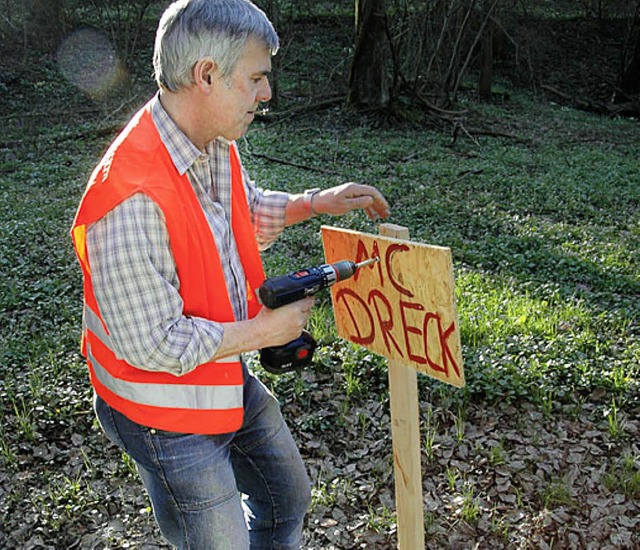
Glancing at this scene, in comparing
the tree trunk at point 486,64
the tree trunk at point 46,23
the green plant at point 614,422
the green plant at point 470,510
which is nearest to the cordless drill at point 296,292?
the green plant at point 470,510

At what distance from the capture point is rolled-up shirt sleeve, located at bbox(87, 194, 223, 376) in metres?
1.63

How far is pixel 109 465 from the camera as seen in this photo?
3375 mm

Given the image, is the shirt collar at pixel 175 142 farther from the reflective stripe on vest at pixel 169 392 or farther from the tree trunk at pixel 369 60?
the tree trunk at pixel 369 60

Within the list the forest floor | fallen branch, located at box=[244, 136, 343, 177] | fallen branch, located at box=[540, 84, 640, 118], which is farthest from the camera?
fallen branch, located at box=[540, 84, 640, 118]

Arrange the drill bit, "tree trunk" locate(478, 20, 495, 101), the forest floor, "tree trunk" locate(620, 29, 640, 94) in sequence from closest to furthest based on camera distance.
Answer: the drill bit
the forest floor
"tree trunk" locate(478, 20, 495, 101)
"tree trunk" locate(620, 29, 640, 94)

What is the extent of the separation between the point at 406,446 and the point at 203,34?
4.59 feet

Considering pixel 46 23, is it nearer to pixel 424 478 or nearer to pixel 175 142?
pixel 424 478

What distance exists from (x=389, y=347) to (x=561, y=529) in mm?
1402

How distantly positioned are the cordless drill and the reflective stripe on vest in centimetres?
16

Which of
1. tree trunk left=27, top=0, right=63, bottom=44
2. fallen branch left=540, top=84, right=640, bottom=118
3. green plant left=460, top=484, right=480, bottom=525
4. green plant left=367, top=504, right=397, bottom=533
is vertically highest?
tree trunk left=27, top=0, right=63, bottom=44

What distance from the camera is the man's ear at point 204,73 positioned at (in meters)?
1.73

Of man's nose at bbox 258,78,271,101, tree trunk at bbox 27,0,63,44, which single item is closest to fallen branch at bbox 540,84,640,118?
tree trunk at bbox 27,0,63,44

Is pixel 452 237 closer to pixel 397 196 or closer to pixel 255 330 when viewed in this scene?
pixel 397 196

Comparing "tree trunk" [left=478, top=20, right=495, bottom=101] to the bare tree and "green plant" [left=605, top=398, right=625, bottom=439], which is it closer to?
the bare tree
